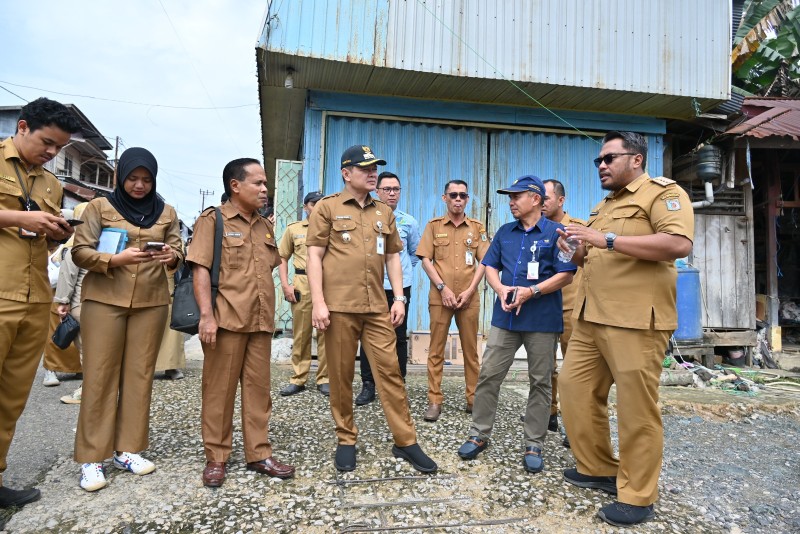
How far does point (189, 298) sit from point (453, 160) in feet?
16.9

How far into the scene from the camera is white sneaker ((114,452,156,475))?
118 inches

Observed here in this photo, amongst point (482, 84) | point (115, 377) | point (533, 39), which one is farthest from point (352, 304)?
point (533, 39)

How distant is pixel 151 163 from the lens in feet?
9.71

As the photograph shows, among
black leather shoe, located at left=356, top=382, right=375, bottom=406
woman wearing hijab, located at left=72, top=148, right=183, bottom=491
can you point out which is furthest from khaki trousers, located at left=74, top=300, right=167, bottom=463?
black leather shoe, located at left=356, top=382, right=375, bottom=406

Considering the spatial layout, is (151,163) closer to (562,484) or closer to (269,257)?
(269,257)

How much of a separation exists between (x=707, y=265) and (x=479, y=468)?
6.94 meters

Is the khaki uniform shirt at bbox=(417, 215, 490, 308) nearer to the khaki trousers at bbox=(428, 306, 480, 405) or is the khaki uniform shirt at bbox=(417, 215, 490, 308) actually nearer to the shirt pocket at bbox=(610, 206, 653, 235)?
the khaki trousers at bbox=(428, 306, 480, 405)

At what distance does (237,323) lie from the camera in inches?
116

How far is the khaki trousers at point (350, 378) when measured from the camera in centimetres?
315

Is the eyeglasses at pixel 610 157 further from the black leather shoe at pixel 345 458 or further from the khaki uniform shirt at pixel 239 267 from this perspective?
the black leather shoe at pixel 345 458

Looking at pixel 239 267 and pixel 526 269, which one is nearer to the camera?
pixel 239 267

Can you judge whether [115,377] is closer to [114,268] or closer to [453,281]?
[114,268]

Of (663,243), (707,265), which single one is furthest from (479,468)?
(707,265)

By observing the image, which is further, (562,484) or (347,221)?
(347,221)
